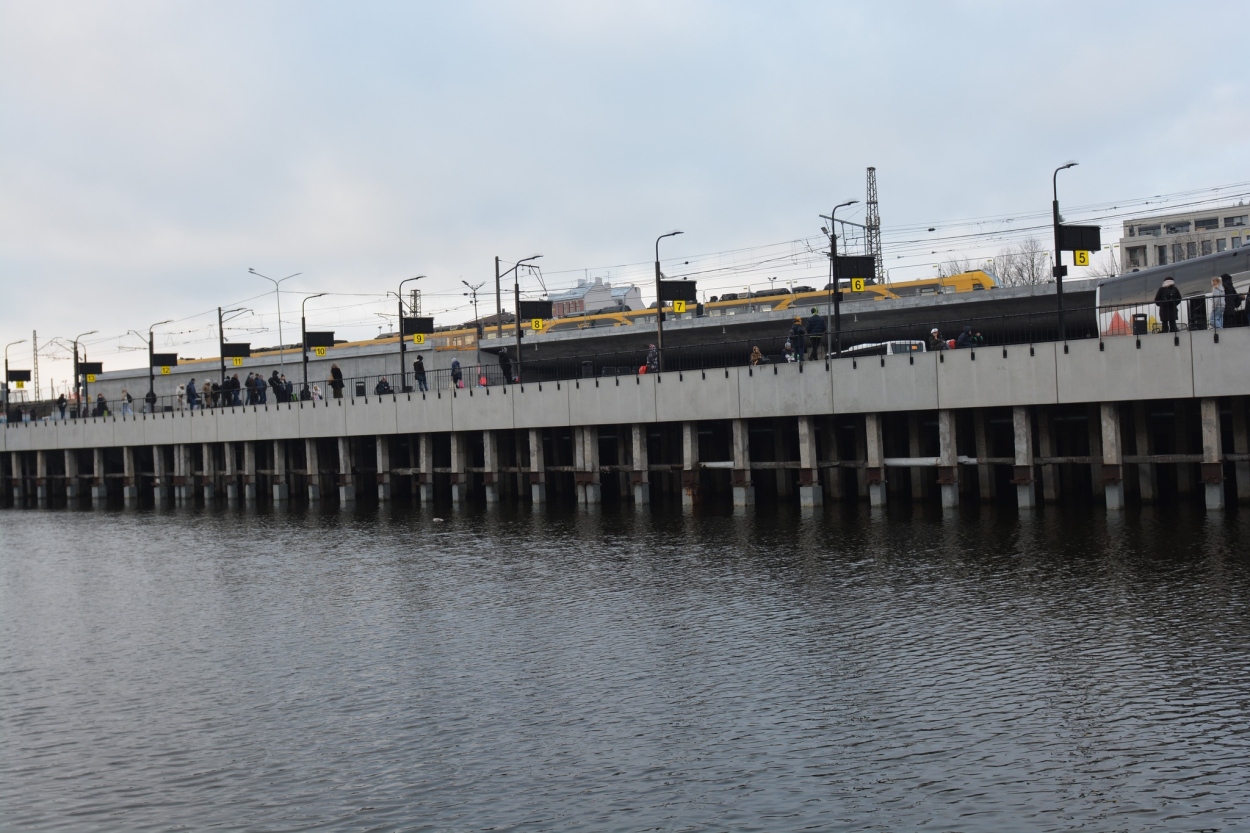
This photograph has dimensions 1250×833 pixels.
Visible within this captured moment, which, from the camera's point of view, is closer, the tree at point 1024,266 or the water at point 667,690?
the water at point 667,690

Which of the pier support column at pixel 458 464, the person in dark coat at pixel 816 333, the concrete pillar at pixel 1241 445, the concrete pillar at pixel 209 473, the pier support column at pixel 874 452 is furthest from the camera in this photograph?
the concrete pillar at pixel 209 473

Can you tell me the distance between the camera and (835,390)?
35094mm

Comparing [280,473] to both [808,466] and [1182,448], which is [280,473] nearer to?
[808,466]

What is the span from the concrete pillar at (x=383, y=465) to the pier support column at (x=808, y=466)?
21994mm

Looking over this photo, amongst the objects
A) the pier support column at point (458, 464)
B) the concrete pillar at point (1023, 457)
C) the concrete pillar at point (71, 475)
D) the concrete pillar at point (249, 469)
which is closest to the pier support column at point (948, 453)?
the concrete pillar at point (1023, 457)

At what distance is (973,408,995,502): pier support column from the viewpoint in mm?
34344

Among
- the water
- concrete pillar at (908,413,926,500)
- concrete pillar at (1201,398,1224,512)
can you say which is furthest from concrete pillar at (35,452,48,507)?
concrete pillar at (1201,398,1224,512)

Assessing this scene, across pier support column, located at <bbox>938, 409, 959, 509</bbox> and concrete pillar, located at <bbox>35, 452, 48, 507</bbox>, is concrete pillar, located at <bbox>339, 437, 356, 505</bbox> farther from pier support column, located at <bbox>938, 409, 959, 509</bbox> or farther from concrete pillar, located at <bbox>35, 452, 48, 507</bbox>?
pier support column, located at <bbox>938, 409, 959, 509</bbox>

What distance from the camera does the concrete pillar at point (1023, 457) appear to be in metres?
31.9

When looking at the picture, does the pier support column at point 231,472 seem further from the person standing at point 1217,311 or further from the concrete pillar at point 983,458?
the person standing at point 1217,311

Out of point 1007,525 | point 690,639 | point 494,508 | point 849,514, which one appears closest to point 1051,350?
point 1007,525

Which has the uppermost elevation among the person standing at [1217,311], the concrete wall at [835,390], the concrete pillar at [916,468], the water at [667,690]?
the person standing at [1217,311]

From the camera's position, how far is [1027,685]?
14.2 meters

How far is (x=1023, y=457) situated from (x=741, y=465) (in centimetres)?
910
